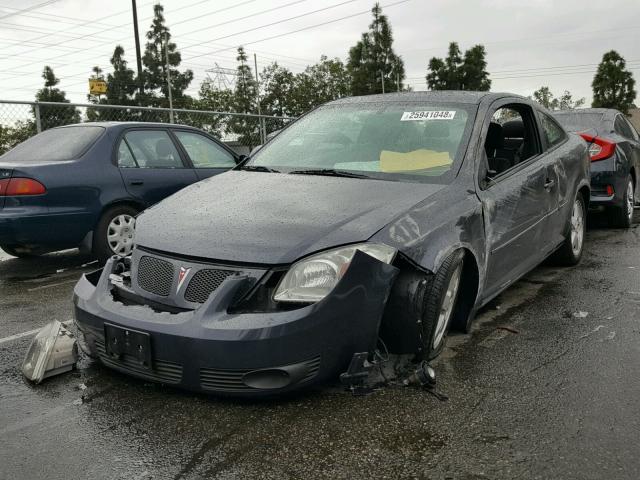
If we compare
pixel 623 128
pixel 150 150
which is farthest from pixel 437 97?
pixel 623 128

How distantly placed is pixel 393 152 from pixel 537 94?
300ft

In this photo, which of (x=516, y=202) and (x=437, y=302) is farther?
(x=516, y=202)

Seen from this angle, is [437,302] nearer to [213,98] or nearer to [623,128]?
[623,128]

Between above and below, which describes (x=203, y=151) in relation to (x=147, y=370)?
above

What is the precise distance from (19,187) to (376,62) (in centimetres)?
7636

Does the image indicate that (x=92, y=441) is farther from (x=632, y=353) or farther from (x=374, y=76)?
(x=374, y=76)

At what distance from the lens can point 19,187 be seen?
226 inches

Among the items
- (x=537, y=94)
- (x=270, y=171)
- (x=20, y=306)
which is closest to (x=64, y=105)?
(x=20, y=306)

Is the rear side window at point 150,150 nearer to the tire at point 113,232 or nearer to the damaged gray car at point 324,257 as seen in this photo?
the tire at point 113,232

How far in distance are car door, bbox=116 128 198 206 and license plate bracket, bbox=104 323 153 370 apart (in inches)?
147

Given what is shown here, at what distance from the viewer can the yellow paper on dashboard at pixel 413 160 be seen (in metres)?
3.80

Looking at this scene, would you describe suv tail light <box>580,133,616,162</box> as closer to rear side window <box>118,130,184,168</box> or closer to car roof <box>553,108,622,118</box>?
car roof <box>553,108,622,118</box>

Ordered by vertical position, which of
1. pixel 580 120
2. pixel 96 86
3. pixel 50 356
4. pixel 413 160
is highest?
pixel 96 86

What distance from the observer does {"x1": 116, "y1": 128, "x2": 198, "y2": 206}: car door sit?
656 cm
